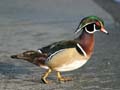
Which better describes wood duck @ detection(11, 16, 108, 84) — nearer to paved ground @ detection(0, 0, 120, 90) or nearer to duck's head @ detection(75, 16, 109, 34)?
duck's head @ detection(75, 16, 109, 34)

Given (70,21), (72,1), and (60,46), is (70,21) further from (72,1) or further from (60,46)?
(60,46)

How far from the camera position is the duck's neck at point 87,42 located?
7.20m

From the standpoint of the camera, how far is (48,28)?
12.2 metres

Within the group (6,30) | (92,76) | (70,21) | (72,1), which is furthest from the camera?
(72,1)

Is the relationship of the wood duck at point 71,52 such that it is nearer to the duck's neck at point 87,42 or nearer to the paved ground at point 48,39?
the duck's neck at point 87,42

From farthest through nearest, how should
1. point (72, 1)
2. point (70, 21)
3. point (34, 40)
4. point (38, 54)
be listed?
1. point (72, 1)
2. point (70, 21)
3. point (34, 40)
4. point (38, 54)

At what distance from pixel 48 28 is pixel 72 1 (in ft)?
16.6

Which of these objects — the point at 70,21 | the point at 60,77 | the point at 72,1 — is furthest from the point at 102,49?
the point at 72,1

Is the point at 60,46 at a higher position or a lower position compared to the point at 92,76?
higher

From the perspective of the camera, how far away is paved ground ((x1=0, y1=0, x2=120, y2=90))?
7.61 meters

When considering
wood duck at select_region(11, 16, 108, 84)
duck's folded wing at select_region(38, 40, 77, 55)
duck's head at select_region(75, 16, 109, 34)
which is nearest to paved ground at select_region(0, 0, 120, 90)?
wood duck at select_region(11, 16, 108, 84)

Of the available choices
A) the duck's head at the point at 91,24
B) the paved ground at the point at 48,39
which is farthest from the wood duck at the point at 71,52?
the paved ground at the point at 48,39

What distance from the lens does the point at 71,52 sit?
23.6 ft

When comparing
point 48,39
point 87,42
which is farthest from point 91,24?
point 48,39
